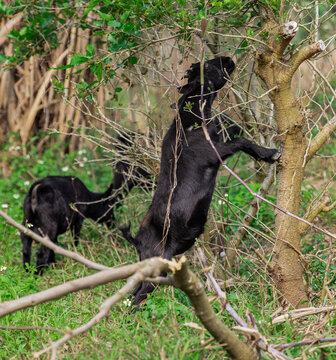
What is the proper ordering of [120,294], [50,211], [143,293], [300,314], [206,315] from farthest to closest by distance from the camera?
[50,211] < [143,293] < [300,314] < [206,315] < [120,294]

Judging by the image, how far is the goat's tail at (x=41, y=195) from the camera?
5.71 m

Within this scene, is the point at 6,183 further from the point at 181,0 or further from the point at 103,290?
the point at 181,0

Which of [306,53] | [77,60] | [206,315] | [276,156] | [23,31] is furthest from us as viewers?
[23,31]

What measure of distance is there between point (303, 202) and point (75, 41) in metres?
4.49

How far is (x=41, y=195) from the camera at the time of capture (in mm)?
5746

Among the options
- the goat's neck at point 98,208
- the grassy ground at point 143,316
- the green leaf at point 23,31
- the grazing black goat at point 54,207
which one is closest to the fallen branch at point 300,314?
the grassy ground at point 143,316

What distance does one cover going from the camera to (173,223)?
12.8ft

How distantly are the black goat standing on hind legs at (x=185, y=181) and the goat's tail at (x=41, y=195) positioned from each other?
196cm

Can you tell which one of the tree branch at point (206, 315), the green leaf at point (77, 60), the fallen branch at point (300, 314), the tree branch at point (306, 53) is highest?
the green leaf at point (77, 60)

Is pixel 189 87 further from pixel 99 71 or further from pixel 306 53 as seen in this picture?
pixel 306 53

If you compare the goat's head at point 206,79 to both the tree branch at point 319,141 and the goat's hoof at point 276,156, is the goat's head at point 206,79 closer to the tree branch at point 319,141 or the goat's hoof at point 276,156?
the goat's hoof at point 276,156

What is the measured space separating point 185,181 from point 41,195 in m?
2.47

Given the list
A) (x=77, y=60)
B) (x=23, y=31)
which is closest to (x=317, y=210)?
(x=77, y=60)

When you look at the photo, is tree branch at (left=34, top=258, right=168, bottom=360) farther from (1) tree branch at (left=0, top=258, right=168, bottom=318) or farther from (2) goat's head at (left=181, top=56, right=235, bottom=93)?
(2) goat's head at (left=181, top=56, right=235, bottom=93)
